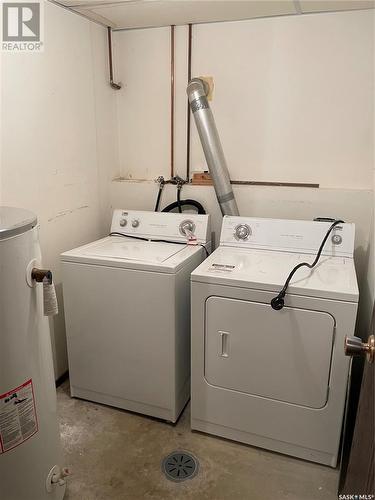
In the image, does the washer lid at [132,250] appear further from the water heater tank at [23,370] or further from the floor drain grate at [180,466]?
the floor drain grate at [180,466]

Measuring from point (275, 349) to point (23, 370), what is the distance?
39.7 inches

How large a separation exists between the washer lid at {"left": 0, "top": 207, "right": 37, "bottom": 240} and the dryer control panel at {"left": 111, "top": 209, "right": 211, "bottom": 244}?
42.2 inches

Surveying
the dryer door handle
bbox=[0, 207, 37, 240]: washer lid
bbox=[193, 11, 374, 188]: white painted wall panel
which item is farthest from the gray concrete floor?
bbox=[193, 11, 374, 188]: white painted wall panel

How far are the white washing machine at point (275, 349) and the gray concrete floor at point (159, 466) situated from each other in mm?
69

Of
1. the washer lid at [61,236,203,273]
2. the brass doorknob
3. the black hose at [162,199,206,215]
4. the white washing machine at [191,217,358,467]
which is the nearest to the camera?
the brass doorknob

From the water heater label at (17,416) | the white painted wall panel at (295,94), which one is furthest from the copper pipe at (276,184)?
the water heater label at (17,416)

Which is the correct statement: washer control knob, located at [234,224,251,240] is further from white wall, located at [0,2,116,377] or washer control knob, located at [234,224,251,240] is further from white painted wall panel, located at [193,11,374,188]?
white wall, located at [0,2,116,377]

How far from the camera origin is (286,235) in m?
1.98

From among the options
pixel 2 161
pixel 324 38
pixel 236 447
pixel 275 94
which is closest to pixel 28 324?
pixel 2 161

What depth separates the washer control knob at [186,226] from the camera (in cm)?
220

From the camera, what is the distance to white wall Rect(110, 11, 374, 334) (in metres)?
2.04

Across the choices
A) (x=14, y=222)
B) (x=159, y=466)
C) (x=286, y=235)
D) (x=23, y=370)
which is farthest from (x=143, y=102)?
(x=159, y=466)

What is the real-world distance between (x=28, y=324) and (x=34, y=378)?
0.64ft

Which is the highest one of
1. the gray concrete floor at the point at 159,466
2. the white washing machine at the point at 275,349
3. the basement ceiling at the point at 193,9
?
the basement ceiling at the point at 193,9
